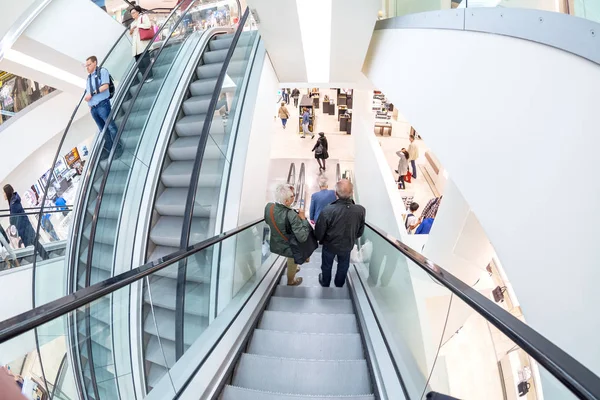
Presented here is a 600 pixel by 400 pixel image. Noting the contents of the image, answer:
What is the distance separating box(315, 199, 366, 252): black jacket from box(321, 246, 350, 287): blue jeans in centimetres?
18

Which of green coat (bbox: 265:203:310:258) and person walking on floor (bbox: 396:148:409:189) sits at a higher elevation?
person walking on floor (bbox: 396:148:409:189)

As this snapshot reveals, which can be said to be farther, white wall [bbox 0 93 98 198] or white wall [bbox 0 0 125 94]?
white wall [bbox 0 93 98 198]

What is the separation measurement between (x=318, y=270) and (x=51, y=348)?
412cm

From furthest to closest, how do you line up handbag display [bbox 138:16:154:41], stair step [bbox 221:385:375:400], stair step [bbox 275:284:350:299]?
handbag display [bbox 138:16:154:41] → stair step [bbox 275:284:350:299] → stair step [bbox 221:385:375:400]

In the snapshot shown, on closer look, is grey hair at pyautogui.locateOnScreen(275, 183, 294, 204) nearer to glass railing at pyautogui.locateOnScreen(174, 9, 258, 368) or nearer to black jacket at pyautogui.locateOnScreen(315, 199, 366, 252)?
black jacket at pyautogui.locateOnScreen(315, 199, 366, 252)

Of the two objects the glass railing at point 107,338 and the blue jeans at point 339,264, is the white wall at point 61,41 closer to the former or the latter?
the glass railing at point 107,338

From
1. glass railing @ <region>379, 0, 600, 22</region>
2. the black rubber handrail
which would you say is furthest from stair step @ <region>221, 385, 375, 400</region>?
glass railing @ <region>379, 0, 600, 22</region>

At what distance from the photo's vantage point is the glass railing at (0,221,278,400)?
1297 millimetres

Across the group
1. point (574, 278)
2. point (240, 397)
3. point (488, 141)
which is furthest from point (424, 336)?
point (488, 141)

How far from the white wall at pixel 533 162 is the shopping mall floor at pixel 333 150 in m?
7.51

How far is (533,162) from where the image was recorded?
1811 mm

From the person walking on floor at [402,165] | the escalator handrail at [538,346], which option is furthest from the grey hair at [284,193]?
the person walking on floor at [402,165]

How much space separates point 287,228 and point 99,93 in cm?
377

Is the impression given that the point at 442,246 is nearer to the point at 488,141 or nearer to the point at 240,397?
the point at 488,141
